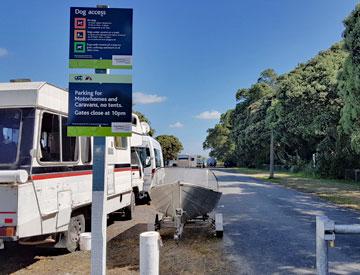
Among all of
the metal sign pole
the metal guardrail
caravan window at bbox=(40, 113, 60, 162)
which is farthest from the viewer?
caravan window at bbox=(40, 113, 60, 162)

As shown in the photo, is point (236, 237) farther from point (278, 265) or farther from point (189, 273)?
point (189, 273)

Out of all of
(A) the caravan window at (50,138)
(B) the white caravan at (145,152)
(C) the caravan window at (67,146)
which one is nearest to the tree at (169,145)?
(B) the white caravan at (145,152)

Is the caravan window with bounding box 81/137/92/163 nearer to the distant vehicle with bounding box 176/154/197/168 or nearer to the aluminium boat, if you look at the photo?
the aluminium boat

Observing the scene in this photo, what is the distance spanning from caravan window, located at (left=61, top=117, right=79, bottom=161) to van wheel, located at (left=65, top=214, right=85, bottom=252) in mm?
1206

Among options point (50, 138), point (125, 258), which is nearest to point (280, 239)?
point (125, 258)

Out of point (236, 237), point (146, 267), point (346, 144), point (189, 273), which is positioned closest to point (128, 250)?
point (189, 273)

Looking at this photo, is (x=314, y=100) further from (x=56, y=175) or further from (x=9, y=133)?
(x=9, y=133)

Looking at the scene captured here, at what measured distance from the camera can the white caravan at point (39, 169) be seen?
5723 mm

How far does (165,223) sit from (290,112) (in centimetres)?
2543

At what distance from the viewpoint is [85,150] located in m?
8.23

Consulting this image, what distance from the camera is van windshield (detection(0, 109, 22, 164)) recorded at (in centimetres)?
631

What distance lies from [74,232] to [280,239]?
182 inches

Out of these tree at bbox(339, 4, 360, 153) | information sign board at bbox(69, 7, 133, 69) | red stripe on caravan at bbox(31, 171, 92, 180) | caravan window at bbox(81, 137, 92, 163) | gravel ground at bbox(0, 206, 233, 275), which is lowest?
gravel ground at bbox(0, 206, 233, 275)

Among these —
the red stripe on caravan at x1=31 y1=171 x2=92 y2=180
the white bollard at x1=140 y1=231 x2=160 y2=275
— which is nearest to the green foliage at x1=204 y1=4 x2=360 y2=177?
the red stripe on caravan at x1=31 y1=171 x2=92 y2=180
